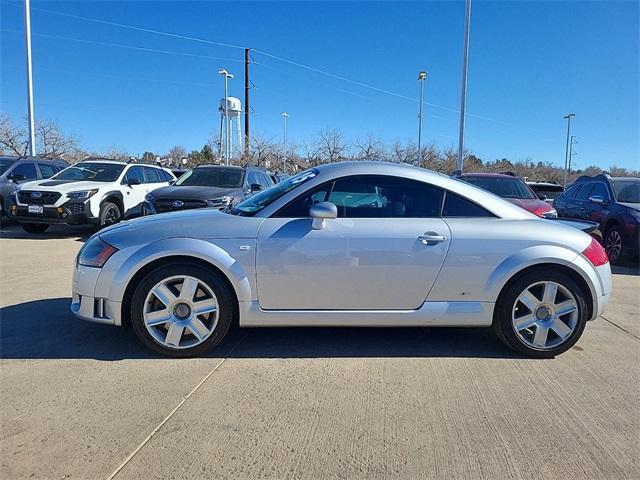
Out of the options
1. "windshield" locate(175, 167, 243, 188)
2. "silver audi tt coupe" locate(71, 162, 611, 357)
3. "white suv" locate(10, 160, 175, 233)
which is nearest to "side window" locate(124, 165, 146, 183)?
"white suv" locate(10, 160, 175, 233)

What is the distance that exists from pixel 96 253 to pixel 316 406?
7.09ft

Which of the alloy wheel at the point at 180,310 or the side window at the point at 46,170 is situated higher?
the side window at the point at 46,170

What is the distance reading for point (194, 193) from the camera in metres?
8.61

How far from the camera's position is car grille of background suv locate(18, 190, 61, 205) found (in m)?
9.22

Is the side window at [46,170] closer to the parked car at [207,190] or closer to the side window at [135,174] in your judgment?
the side window at [135,174]

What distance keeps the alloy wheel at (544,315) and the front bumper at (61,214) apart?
890 cm

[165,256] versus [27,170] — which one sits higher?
[27,170]

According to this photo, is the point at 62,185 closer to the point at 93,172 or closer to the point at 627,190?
the point at 93,172

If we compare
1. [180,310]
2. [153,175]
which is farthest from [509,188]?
[153,175]

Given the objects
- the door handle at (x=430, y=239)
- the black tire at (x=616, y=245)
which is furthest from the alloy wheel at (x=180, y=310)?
the black tire at (x=616, y=245)

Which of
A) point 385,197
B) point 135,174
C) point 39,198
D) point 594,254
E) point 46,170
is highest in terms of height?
point 46,170

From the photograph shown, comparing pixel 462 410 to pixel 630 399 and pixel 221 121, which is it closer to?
pixel 630 399

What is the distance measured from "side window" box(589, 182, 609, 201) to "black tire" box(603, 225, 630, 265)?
757 mm

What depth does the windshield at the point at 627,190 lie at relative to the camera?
26.9 feet
